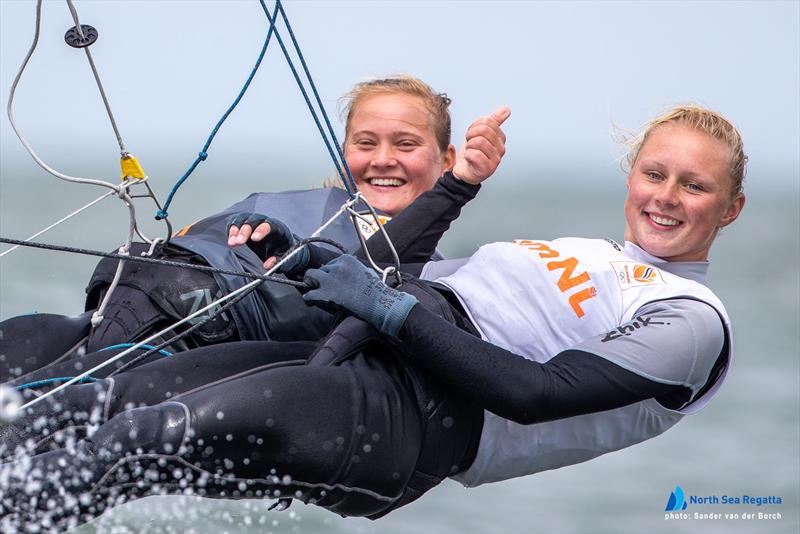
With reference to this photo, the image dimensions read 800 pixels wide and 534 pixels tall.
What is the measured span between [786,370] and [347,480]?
30.0ft

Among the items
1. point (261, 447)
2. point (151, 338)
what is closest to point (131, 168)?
point (151, 338)

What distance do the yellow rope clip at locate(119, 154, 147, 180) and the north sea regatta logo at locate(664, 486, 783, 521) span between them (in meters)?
5.82

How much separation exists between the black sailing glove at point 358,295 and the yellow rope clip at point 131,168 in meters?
0.36

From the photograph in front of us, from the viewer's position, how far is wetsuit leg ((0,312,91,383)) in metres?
2.66

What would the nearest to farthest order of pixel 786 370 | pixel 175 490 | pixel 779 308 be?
pixel 175 490 < pixel 786 370 < pixel 779 308

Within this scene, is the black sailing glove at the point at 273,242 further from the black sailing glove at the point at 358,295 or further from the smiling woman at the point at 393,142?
the smiling woman at the point at 393,142

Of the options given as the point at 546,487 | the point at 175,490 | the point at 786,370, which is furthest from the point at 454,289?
the point at 786,370

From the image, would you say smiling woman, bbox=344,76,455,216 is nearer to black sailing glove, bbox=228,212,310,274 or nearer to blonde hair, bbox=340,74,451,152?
blonde hair, bbox=340,74,451,152

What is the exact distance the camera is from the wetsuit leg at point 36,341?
2662mm

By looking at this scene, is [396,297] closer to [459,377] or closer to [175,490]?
[459,377]

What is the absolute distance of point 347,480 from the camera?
2.37 meters

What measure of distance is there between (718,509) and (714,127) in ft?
18.7

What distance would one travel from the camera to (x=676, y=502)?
802 centimetres

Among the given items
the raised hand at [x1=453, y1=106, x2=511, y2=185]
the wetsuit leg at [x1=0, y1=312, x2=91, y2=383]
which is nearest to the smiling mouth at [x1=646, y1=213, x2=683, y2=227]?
the raised hand at [x1=453, y1=106, x2=511, y2=185]
